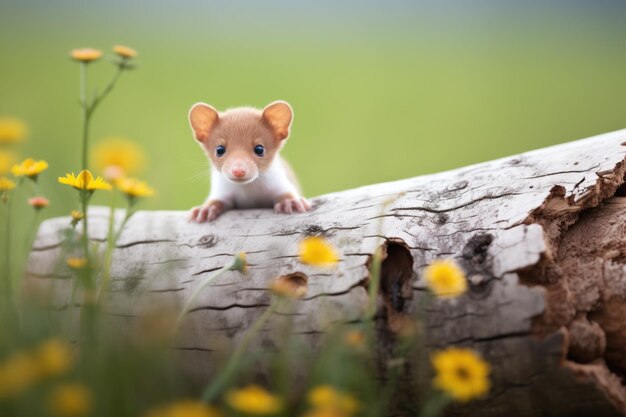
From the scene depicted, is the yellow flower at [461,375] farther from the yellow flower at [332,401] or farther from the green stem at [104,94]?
the green stem at [104,94]

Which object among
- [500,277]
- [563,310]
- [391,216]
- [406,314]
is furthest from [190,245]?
[563,310]

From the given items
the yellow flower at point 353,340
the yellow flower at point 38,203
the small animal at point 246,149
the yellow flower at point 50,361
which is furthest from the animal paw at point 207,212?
the yellow flower at point 50,361

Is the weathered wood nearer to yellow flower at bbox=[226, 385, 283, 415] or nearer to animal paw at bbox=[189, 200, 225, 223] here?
animal paw at bbox=[189, 200, 225, 223]

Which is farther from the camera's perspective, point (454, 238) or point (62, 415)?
point (454, 238)

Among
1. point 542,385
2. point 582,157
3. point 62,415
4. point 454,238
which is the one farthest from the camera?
point 582,157

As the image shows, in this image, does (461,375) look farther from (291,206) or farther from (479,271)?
(291,206)

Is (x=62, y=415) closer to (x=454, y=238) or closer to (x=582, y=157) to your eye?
(x=454, y=238)
